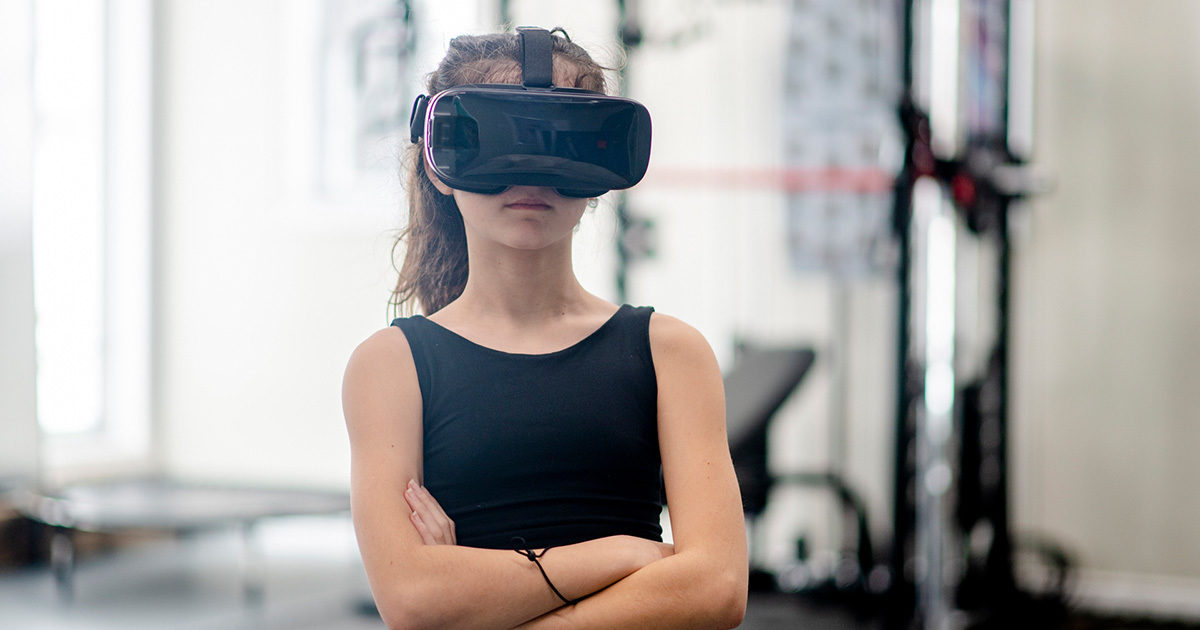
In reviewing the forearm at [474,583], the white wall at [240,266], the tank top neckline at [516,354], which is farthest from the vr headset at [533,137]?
the white wall at [240,266]

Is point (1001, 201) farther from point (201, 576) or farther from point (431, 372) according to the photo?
point (431, 372)

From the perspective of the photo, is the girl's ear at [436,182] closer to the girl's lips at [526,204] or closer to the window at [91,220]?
the girl's lips at [526,204]

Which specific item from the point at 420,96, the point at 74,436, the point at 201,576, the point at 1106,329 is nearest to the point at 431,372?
the point at 420,96

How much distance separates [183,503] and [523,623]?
1117mm

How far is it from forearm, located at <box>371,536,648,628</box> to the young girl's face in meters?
0.19

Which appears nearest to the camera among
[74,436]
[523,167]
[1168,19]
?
[523,167]

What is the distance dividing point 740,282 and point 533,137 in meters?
2.33

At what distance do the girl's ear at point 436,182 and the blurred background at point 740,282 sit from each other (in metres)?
0.04

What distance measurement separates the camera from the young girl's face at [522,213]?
2.13 feet

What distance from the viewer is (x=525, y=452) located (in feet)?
2.27

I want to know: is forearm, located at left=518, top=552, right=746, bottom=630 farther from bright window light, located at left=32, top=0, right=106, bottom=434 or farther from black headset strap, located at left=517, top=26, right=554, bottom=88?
bright window light, located at left=32, top=0, right=106, bottom=434

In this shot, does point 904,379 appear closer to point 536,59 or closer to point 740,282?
point 740,282

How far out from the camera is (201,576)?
264cm

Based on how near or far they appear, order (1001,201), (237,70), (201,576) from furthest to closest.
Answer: (1001,201) < (201,576) < (237,70)
